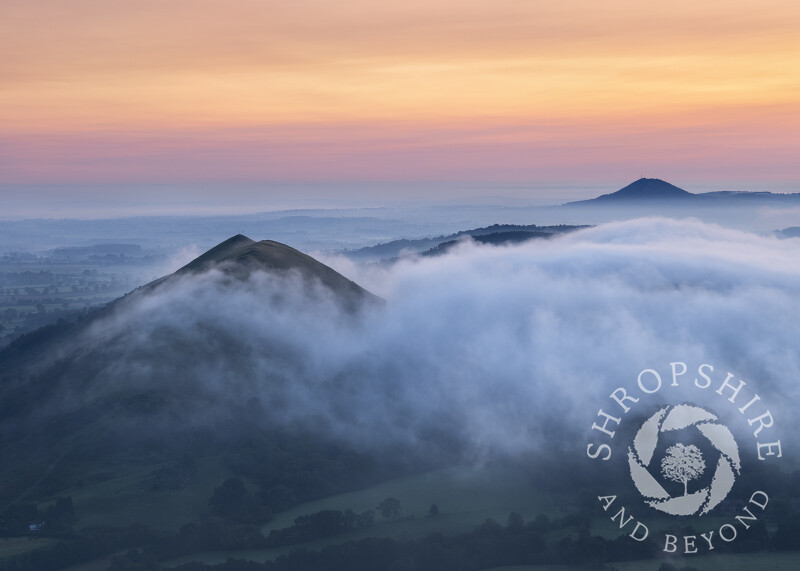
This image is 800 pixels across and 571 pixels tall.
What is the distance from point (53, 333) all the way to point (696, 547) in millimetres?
130529

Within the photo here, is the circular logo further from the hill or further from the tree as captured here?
the hill

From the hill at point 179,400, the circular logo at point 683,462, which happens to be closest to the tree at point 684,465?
the circular logo at point 683,462

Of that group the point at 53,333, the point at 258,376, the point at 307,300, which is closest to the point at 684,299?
the point at 307,300

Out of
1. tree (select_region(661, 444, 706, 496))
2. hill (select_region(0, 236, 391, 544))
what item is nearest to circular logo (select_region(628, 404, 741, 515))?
tree (select_region(661, 444, 706, 496))

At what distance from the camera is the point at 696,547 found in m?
91.8

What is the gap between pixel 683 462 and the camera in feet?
339

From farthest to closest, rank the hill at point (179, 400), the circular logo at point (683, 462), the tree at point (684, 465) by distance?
the hill at point (179, 400) < the tree at point (684, 465) < the circular logo at point (683, 462)

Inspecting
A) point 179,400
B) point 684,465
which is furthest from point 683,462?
point 179,400

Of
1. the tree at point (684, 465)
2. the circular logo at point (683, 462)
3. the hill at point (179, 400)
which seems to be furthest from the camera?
the hill at point (179, 400)

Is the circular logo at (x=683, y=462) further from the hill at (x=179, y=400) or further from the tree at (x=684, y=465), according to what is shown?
the hill at (x=179, y=400)

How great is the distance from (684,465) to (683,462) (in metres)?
0.56

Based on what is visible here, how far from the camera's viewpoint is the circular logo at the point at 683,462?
10112cm

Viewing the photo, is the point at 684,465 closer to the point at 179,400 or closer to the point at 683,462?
the point at 683,462

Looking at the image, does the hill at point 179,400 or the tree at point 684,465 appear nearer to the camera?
the tree at point 684,465
